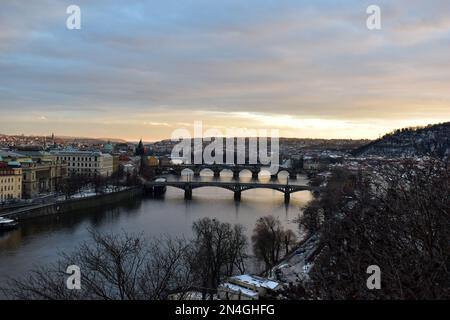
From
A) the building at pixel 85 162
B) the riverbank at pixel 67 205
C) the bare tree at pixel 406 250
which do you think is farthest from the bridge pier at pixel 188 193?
the bare tree at pixel 406 250

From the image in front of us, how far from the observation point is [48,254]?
9031mm

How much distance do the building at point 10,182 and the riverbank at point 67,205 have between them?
7.60ft

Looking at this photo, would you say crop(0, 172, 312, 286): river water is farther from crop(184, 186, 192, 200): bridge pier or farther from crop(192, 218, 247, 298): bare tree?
crop(192, 218, 247, 298): bare tree

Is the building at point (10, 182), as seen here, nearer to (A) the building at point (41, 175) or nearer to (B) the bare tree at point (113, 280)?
(A) the building at point (41, 175)

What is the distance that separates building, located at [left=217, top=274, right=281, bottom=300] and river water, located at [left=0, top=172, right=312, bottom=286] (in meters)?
3.56

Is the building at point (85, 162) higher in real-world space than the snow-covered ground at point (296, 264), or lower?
higher

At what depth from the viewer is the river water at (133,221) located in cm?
913

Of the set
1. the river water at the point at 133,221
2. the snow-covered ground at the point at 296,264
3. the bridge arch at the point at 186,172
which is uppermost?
the bridge arch at the point at 186,172

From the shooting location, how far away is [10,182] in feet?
53.2

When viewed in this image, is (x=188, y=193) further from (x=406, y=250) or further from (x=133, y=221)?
(x=406, y=250)

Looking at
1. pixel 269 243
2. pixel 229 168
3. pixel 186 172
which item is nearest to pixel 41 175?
pixel 269 243

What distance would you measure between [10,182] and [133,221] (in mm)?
5639

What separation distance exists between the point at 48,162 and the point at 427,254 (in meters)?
19.9
